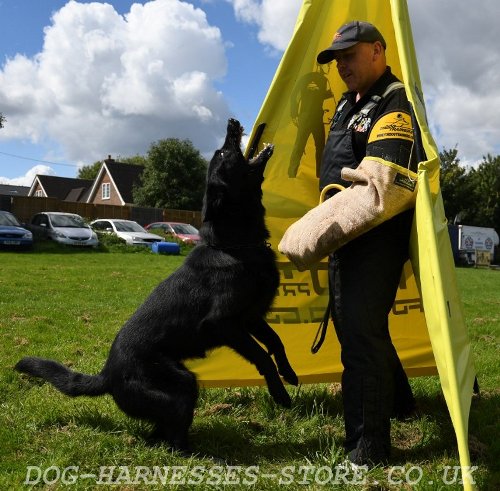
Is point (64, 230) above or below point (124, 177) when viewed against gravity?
below

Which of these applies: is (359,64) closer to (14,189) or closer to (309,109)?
(309,109)

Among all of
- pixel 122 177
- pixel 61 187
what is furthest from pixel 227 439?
pixel 61 187

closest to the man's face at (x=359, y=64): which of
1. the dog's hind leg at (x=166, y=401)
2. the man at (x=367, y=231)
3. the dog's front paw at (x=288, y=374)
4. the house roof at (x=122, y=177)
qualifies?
the man at (x=367, y=231)

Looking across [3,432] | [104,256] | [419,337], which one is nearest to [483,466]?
[419,337]

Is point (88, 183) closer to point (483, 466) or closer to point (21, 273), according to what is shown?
point (21, 273)

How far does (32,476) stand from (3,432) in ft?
1.88

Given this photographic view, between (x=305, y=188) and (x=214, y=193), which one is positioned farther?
(x=305, y=188)

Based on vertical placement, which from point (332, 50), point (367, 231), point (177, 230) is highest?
point (177, 230)

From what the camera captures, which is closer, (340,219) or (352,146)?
(340,219)

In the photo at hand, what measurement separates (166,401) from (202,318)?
1.63 feet

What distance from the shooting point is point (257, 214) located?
3375 mm

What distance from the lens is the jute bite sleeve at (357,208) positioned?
2535 mm

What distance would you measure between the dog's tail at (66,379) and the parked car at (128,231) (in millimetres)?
17266

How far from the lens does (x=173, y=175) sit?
121ft
